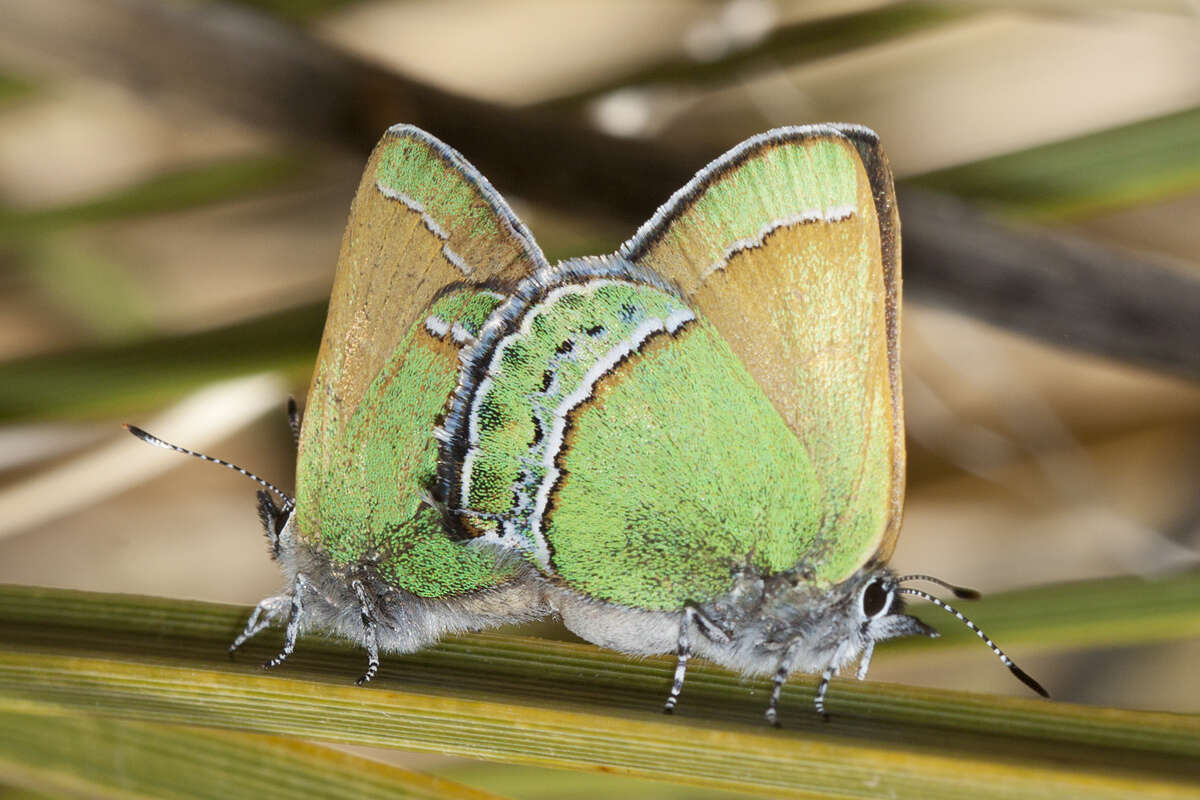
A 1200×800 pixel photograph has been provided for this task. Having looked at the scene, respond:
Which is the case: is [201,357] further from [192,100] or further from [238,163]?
[238,163]

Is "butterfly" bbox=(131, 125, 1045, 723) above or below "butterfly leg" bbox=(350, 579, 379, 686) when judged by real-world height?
above

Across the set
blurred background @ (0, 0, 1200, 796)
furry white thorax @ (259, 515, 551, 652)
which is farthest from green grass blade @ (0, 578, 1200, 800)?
blurred background @ (0, 0, 1200, 796)

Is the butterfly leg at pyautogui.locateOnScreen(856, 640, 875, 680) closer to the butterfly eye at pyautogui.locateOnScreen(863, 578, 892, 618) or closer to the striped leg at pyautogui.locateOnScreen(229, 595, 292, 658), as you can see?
the butterfly eye at pyautogui.locateOnScreen(863, 578, 892, 618)

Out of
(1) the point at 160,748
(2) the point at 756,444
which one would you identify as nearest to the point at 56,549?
(1) the point at 160,748

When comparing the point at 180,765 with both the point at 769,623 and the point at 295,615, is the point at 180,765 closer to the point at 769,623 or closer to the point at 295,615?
the point at 295,615

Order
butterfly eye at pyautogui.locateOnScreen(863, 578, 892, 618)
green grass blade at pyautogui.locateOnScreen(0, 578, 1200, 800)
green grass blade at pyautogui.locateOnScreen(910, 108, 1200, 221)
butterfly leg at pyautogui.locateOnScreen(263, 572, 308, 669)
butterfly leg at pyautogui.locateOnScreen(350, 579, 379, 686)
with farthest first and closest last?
green grass blade at pyautogui.locateOnScreen(910, 108, 1200, 221) → butterfly eye at pyautogui.locateOnScreen(863, 578, 892, 618) → butterfly leg at pyautogui.locateOnScreen(263, 572, 308, 669) → butterfly leg at pyautogui.locateOnScreen(350, 579, 379, 686) → green grass blade at pyautogui.locateOnScreen(0, 578, 1200, 800)
